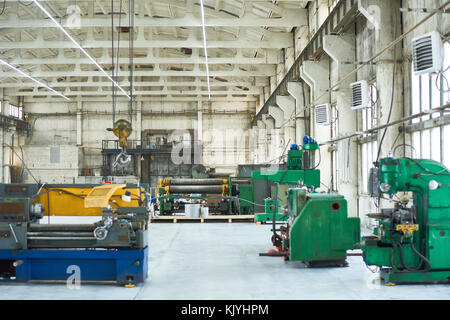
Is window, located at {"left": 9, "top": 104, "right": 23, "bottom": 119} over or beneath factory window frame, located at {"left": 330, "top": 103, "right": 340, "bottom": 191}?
over

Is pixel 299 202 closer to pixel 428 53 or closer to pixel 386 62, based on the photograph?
pixel 428 53

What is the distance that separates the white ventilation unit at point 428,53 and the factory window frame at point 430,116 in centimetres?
43

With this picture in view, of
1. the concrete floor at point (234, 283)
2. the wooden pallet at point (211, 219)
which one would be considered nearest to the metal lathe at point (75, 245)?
the concrete floor at point (234, 283)

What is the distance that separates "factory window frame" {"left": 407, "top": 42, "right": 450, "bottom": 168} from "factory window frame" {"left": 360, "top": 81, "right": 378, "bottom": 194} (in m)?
1.37

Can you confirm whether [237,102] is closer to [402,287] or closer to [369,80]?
[369,80]

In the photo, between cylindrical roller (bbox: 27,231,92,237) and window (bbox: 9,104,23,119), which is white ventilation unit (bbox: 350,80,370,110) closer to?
cylindrical roller (bbox: 27,231,92,237)

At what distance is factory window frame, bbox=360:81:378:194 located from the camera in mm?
9750

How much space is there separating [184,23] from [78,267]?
35.2 feet

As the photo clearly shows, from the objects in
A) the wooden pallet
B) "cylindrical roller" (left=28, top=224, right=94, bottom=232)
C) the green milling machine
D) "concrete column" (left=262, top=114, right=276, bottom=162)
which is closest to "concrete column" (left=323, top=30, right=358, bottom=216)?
the wooden pallet

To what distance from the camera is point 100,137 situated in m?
28.5

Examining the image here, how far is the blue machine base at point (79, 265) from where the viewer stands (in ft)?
17.5

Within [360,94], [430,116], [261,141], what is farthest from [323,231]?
[261,141]

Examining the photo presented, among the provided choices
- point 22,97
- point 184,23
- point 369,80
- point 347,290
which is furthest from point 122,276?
point 22,97

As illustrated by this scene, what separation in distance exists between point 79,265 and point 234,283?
6.68 feet
